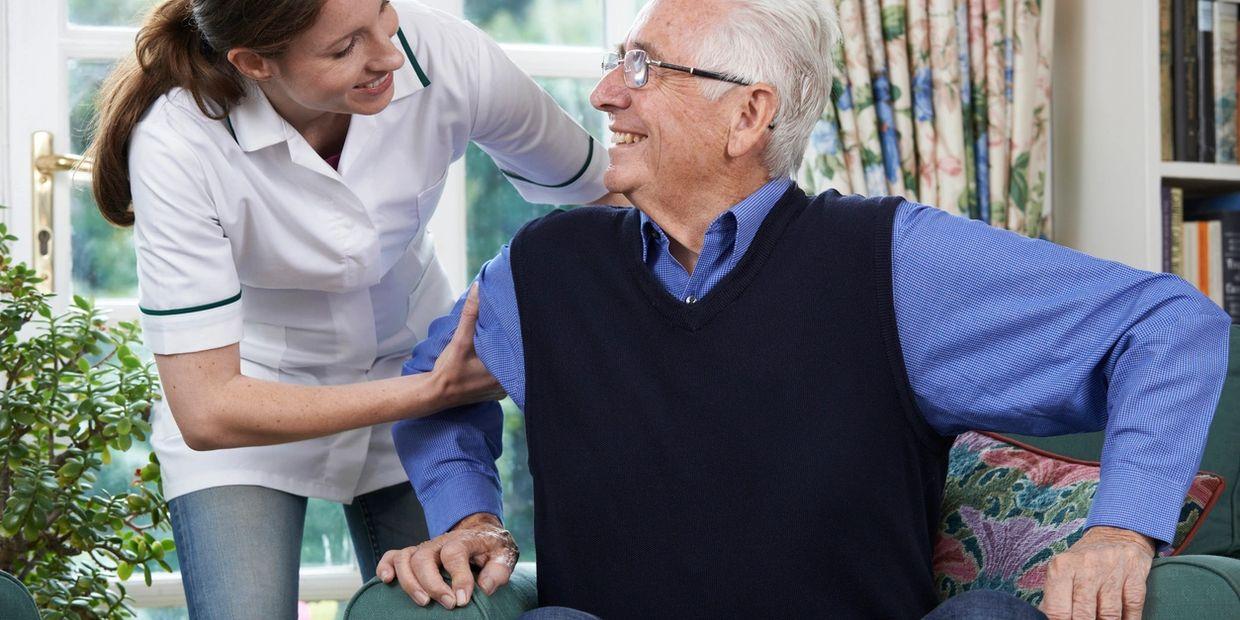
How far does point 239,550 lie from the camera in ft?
5.02

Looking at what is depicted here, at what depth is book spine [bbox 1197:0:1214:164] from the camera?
254cm

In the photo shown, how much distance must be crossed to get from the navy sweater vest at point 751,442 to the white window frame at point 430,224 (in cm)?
141

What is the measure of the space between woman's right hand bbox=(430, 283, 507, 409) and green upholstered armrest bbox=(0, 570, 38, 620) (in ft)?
1.85

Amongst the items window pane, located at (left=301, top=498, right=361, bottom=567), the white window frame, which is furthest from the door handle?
window pane, located at (left=301, top=498, right=361, bottom=567)

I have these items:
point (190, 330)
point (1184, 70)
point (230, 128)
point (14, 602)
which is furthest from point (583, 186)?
point (1184, 70)

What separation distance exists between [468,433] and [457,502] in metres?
0.11

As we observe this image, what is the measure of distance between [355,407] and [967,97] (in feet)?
5.69

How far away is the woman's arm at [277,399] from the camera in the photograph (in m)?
1.44

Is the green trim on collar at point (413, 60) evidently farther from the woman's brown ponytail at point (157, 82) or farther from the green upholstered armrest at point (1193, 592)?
the green upholstered armrest at point (1193, 592)

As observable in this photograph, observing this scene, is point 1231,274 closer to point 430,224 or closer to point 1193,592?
point 1193,592

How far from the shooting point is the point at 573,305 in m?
1.47

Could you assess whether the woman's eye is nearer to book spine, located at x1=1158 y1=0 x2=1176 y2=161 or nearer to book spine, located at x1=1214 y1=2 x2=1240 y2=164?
book spine, located at x1=1158 y1=0 x2=1176 y2=161

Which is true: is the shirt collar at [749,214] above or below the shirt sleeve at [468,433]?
above

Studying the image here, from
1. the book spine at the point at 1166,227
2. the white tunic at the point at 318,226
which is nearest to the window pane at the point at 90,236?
the white tunic at the point at 318,226
